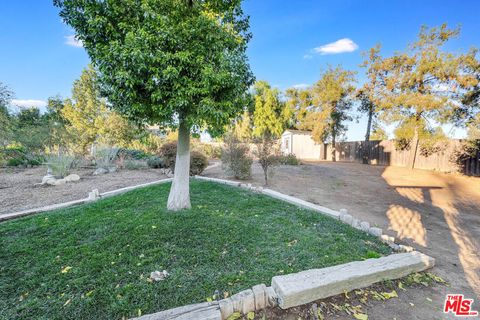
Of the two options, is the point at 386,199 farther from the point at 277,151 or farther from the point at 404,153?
the point at 404,153

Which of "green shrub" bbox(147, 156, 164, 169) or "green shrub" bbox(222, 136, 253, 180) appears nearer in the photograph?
"green shrub" bbox(222, 136, 253, 180)

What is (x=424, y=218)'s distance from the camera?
15.3ft

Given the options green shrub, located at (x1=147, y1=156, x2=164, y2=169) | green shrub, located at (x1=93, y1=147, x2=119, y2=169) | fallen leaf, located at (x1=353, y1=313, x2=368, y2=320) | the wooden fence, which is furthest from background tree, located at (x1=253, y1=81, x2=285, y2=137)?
fallen leaf, located at (x1=353, y1=313, x2=368, y2=320)

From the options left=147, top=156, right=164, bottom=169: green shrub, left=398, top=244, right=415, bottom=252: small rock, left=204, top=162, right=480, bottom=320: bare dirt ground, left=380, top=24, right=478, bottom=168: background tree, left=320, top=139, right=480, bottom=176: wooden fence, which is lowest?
left=204, top=162, right=480, bottom=320: bare dirt ground

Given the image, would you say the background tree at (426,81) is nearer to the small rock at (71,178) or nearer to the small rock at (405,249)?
the small rock at (405,249)

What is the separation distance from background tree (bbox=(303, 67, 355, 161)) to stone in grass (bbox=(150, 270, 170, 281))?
18.0m

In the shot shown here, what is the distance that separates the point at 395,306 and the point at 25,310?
326cm

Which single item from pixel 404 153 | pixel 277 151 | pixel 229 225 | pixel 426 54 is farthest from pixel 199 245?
pixel 404 153

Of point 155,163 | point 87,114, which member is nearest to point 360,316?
point 155,163

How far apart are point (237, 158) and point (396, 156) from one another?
13.0 m

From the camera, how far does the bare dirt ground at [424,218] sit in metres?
2.02

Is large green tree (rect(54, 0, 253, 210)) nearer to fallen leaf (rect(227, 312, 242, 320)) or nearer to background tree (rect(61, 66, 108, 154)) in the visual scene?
fallen leaf (rect(227, 312, 242, 320))

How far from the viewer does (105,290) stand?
1919 millimetres

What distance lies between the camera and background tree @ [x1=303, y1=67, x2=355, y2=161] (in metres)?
16.8
